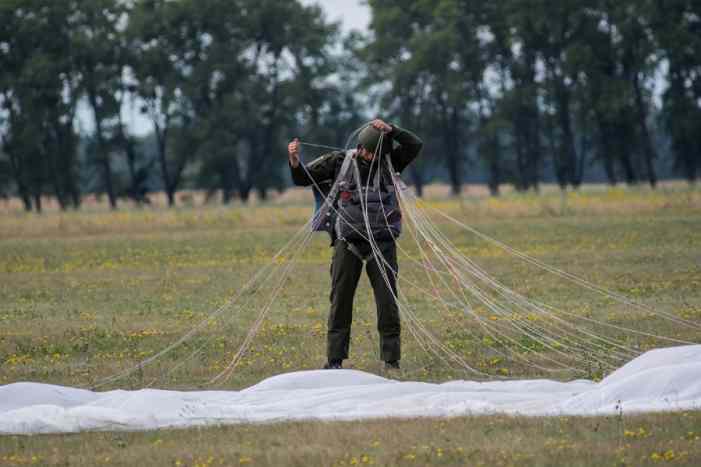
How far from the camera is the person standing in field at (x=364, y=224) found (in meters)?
10.6

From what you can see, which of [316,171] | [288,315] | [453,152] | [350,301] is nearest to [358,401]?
[350,301]

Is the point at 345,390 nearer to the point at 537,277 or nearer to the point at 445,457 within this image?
the point at 445,457

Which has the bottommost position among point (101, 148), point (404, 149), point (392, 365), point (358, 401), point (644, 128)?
point (392, 365)

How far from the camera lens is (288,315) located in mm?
15336

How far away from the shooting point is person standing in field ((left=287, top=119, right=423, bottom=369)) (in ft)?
34.9

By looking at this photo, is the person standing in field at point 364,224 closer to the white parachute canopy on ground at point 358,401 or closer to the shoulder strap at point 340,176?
the shoulder strap at point 340,176

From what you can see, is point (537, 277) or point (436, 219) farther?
point (436, 219)

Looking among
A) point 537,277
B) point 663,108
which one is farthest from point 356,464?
point 663,108

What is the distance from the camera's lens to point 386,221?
34.7 feet

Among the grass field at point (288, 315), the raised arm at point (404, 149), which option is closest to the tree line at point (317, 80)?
the grass field at point (288, 315)

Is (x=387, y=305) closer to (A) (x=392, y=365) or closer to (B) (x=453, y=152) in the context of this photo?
(A) (x=392, y=365)

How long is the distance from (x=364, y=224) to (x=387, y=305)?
0.71 m

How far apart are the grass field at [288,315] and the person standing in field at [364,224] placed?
49cm

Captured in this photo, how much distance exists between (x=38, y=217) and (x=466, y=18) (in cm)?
2974
